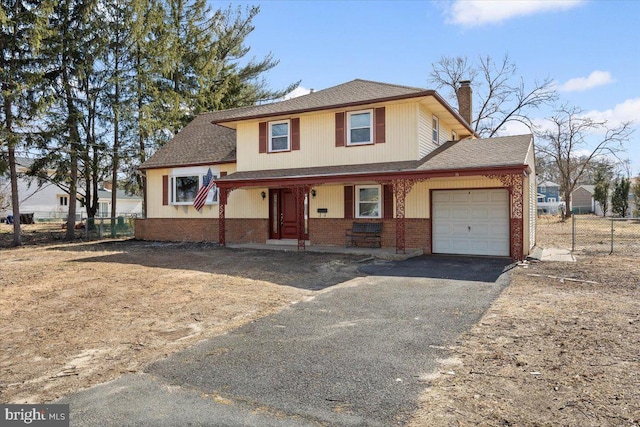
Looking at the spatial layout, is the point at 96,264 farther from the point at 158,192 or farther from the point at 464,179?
the point at 464,179

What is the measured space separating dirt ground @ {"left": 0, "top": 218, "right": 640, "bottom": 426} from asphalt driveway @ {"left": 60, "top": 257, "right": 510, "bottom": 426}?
310mm

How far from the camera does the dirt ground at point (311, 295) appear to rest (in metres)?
3.64

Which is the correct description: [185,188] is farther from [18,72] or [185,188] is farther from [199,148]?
[18,72]

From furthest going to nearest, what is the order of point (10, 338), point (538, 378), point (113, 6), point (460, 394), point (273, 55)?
point (273, 55), point (113, 6), point (10, 338), point (538, 378), point (460, 394)

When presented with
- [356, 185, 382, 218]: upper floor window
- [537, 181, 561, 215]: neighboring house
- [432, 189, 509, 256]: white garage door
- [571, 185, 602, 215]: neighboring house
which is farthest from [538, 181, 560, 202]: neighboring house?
[356, 185, 382, 218]: upper floor window

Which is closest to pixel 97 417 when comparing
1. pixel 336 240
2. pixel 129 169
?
pixel 336 240

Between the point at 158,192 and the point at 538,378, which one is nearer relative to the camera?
the point at 538,378

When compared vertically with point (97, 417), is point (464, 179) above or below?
above

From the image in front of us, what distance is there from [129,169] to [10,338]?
23462 mm

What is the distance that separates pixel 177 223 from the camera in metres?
19.2

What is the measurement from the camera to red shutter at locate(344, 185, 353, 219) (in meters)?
15.2

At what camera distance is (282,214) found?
55.7ft

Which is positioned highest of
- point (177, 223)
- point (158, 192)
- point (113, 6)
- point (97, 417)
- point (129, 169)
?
point (113, 6)
